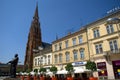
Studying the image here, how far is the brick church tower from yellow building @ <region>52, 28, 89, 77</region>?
40234mm

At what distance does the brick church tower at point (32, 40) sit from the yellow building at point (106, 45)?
54492 millimetres

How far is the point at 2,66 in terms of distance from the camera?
285 ft

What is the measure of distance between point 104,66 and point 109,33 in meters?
6.78

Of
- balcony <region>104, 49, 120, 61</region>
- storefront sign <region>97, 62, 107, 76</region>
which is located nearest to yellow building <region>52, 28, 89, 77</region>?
storefront sign <region>97, 62, 107, 76</region>

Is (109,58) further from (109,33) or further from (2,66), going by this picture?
(2,66)

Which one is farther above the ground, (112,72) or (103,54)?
(103,54)

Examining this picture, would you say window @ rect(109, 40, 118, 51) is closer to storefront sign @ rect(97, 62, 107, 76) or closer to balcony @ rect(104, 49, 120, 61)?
balcony @ rect(104, 49, 120, 61)

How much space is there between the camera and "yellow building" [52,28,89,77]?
3198 cm

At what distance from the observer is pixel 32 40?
8425 cm

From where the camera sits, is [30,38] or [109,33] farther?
[30,38]

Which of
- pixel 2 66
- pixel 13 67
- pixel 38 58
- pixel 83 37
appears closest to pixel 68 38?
pixel 83 37

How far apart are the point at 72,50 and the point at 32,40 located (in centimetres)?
5343

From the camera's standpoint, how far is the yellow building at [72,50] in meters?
32.0

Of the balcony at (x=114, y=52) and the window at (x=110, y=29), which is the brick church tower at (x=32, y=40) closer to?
the window at (x=110, y=29)
